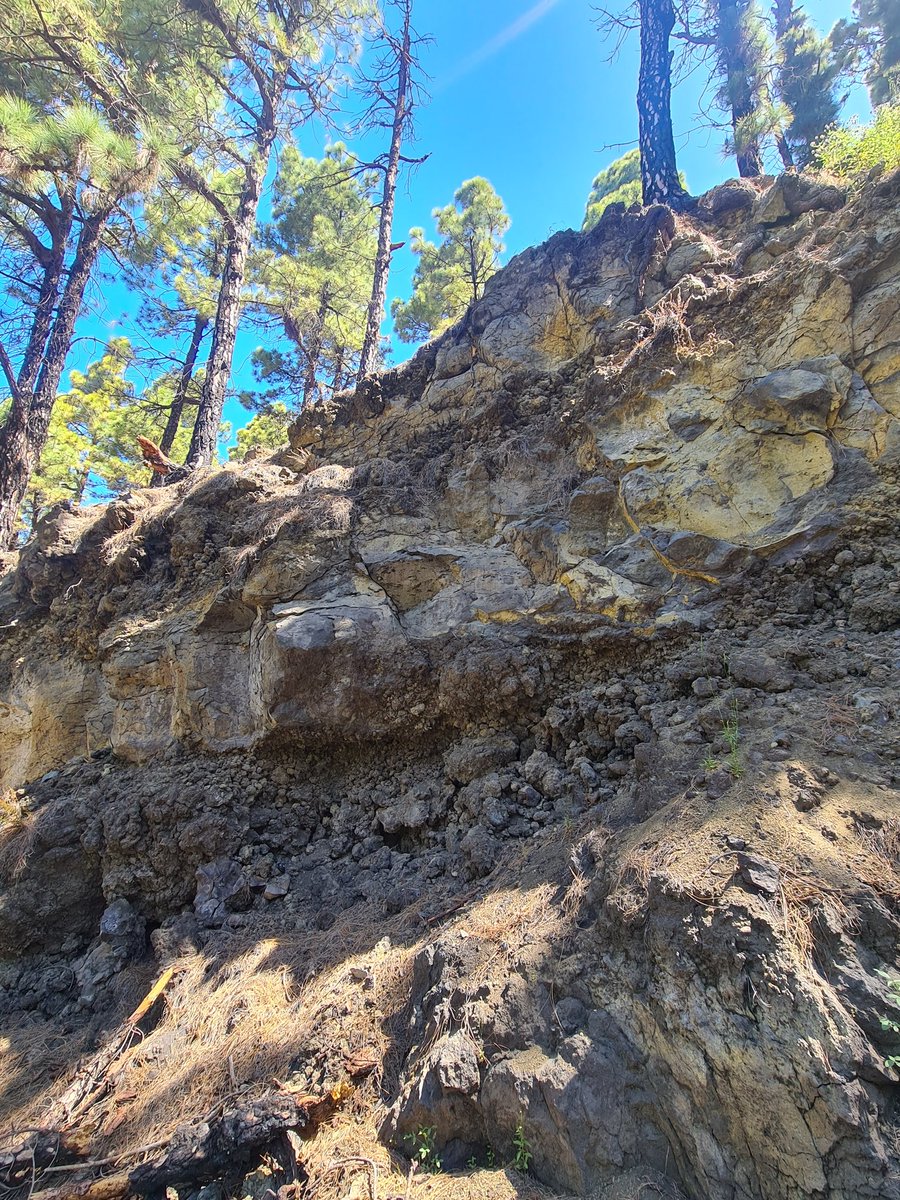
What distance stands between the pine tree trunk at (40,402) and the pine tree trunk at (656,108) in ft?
29.3

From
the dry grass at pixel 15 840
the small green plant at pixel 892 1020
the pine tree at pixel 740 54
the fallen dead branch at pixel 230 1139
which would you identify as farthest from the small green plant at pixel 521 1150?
the pine tree at pixel 740 54

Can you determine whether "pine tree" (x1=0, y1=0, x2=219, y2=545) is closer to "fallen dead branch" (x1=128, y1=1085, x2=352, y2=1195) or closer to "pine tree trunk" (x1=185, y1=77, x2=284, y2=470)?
"pine tree trunk" (x1=185, y1=77, x2=284, y2=470)

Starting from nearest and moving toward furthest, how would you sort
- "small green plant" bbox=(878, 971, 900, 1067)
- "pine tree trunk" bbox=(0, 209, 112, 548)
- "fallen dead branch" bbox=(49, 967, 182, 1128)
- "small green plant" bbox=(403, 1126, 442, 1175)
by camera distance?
"small green plant" bbox=(878, 971, 900, 1067) < "small green plant" bbox=(403, 1126, 442, 1175) < "fallen dead branch" bbox=(49, 967, 182, 1128) < "pine tree trunk" bbox=(0, 209, 112, 548)

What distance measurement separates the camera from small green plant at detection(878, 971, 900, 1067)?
174 cm

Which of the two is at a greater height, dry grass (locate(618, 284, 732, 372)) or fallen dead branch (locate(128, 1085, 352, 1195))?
dry grass (locate(618, 284, 732, 372))

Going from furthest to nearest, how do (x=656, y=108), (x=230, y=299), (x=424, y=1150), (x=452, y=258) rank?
(x=452, y=258), (x=230, y=299), (x=656, y=108), (x=424, y=1150)

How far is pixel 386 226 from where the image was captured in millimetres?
11164

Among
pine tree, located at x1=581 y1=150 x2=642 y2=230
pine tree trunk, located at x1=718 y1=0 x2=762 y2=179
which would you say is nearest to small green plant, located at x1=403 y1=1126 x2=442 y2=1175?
pine tree trunk, located at x1=718 y1=0 x2=762 y2=179

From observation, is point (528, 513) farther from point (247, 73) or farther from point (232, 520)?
point (247, 73)

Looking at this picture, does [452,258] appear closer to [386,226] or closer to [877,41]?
[386,226]

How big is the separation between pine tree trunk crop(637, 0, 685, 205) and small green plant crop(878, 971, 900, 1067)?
27.0 ft

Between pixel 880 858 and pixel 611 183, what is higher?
pixel 611 183

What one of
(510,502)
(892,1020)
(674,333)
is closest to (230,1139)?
(892,1020)

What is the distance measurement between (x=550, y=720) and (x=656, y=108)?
29.2 ft
